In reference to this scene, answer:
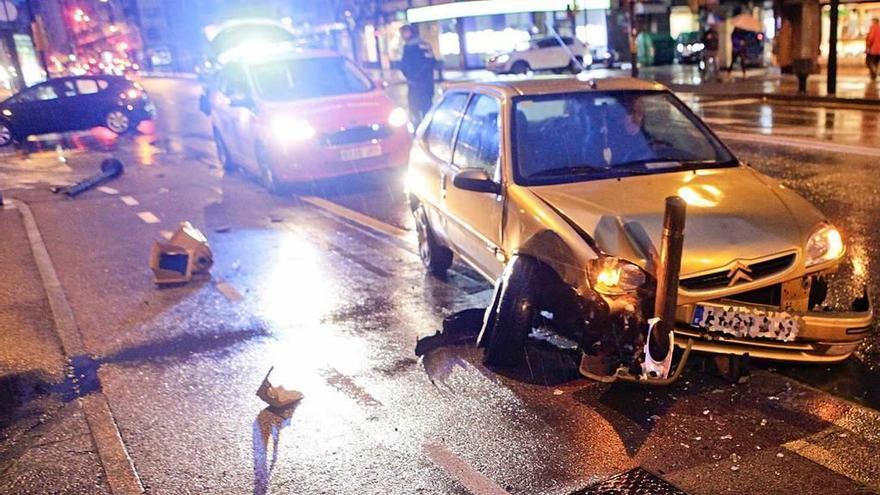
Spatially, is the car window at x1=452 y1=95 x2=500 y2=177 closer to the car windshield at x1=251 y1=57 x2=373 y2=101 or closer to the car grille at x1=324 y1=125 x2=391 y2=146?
the car grille at x1=324 y1=125 x2=391 y2=146

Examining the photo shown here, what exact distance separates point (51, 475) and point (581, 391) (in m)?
2.83

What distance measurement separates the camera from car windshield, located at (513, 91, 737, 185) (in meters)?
5.09

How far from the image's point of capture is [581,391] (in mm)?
4438

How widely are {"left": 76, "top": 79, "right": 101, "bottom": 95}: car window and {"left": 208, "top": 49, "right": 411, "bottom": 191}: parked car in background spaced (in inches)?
460

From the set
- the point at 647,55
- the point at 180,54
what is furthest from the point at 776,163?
the point at 180,54

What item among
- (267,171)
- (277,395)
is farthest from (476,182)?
(267,171)

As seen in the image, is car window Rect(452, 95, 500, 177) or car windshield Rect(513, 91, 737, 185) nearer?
car windshield Rect(513, 91, 737, 185)

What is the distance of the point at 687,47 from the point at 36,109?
92.4 ft

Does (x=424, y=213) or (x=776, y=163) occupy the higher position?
(x=424, y=213)

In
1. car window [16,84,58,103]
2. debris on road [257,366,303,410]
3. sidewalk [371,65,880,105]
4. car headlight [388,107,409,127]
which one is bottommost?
sidewalk [371,65,880,105]

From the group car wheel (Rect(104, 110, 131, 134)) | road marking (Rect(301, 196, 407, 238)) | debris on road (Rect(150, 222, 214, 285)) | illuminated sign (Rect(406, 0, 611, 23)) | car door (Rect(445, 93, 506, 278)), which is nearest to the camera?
car door (Rect(445, 93, 506, 278))

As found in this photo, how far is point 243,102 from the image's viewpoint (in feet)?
37.0

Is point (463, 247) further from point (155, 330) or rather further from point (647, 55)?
point (647, 55)

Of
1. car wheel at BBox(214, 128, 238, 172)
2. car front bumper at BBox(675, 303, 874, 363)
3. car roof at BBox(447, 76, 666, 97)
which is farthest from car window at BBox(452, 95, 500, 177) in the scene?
car wheel at BBox(214, 128, 238, 172)
